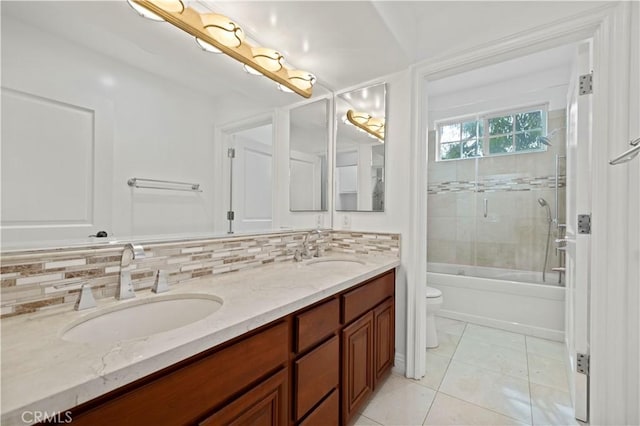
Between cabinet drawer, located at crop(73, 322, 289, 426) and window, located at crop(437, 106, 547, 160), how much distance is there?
11.4 feet

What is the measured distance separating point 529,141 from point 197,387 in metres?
3.82

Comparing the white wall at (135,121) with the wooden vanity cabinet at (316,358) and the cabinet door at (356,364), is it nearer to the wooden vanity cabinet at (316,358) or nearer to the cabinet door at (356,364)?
the wooden vanity cabinet at (316,358)

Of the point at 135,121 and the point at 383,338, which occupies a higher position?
the point at 135,121

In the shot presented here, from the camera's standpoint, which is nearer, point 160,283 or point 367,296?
point 160,283

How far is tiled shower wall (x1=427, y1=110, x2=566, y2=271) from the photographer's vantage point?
3033 millimetres

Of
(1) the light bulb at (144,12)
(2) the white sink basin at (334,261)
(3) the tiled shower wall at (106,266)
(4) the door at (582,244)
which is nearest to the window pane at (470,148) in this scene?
(4) the door at (582,244)

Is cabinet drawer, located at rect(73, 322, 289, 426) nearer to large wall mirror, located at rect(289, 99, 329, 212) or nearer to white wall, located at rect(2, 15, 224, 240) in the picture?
white wall, located at rect(2, 15, 224, 240)

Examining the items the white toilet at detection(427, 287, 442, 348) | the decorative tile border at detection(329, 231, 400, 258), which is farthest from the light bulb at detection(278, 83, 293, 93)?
the white toilet at detection(427, 287, 442, 348)

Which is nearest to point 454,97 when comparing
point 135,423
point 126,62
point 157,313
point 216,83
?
point 216,83

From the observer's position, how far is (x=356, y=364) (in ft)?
4.71

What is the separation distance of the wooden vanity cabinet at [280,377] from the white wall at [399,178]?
0.94ft

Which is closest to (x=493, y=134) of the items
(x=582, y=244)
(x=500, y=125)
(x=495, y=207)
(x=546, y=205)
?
(x=500, y=125)

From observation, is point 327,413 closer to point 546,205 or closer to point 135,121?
point 135,121

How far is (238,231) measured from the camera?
1.58m
